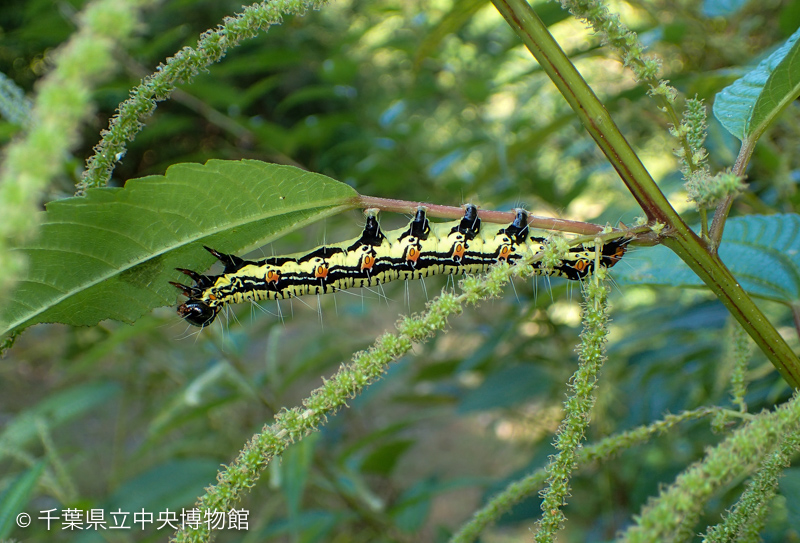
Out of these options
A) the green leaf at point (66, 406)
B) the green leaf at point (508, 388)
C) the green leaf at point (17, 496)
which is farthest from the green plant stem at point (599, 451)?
the green leaf at point (66, 406)

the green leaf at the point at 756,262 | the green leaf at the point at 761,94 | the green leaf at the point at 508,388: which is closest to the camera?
the green leaf at the point at 761,94

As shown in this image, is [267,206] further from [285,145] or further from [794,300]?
[285,145]

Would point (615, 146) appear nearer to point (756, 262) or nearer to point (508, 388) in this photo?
point (756, 262)

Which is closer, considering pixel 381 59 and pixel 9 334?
pixel 9 334

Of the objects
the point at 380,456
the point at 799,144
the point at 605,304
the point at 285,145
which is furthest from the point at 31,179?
the point at 285,145

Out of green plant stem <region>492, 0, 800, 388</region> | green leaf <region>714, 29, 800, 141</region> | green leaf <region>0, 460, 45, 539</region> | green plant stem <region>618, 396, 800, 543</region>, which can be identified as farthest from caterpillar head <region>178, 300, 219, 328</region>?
green leaf <region>714, 29, 800, 141</region>

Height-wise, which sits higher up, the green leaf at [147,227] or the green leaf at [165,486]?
the green leaf at [147,227]

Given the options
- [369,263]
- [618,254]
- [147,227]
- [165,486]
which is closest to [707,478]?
[618,254]

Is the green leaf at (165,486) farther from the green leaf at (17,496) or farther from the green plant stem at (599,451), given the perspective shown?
the green plant stem at (599,451)
